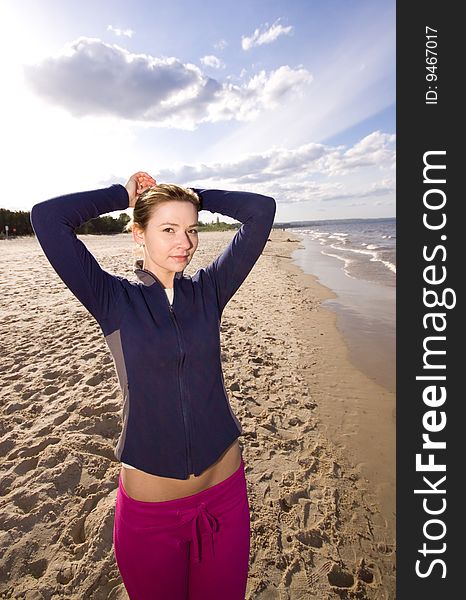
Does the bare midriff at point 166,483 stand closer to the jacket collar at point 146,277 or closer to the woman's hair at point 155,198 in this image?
the jacket collar at point 146,277

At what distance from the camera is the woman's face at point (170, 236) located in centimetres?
199

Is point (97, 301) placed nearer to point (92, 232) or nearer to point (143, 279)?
point (143, 279)

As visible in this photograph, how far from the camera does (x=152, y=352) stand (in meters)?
1.81

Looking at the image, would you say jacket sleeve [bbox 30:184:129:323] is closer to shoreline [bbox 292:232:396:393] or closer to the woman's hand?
the woman's hand

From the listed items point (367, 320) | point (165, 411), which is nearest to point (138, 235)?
point (165, 411)

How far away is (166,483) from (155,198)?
1.57 m

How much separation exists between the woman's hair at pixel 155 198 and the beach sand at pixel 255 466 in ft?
10.1

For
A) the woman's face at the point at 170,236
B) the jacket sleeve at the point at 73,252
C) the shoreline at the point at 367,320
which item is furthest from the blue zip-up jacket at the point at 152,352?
the shoreline at the point at 367,320

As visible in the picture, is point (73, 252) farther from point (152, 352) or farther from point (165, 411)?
point (165, 411)

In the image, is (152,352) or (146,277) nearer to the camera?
(152,352)

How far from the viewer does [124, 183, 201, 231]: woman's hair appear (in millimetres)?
1990

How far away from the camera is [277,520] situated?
11.8 feet

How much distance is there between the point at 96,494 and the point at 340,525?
8.68 feet

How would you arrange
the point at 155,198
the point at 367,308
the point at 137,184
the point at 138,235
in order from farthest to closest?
1. the point at 367,308
2. the point at 137,184
3. the point at 138,235
4. the point at 155,198
